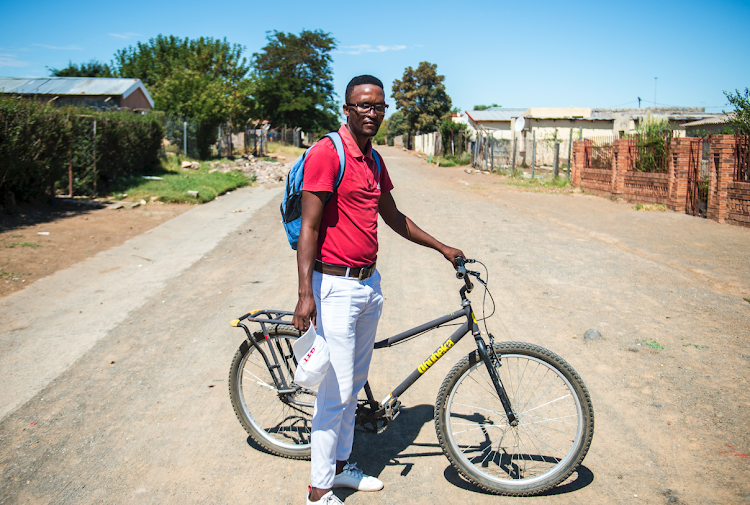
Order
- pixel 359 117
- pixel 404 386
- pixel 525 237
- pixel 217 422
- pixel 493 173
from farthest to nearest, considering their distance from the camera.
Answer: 1. pixel 493 173
2. pixel 525 237
3. pixel 217 422
4. pixel 404 386
5. pixel 359 117

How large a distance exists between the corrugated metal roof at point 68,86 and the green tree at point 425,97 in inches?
1342

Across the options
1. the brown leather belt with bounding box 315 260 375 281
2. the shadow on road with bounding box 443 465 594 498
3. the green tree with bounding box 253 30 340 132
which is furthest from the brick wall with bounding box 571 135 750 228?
the green tree with bounding box 253 30 340 132

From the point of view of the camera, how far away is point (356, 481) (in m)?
2.76

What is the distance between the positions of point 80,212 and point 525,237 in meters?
10.0

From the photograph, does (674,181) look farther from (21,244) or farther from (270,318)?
(21,244)

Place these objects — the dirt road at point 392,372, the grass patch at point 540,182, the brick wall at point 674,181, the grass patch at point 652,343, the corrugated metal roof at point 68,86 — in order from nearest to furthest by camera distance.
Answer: the dirt road at point 392,372 < the grass patch at point 652,343 < the brick wall at point 674,181 < the grass patch at point 540,182 < the corrugated metal roof at point 68,86

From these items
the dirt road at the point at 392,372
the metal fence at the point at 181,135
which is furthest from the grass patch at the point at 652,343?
the metal fence at the point at 181,135

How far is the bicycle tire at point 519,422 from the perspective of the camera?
8.88 ft

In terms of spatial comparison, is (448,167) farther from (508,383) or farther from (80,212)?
(508,383)

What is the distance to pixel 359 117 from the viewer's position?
255cm

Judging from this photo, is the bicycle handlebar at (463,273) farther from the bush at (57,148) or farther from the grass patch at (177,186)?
the grass patch at (177,186)

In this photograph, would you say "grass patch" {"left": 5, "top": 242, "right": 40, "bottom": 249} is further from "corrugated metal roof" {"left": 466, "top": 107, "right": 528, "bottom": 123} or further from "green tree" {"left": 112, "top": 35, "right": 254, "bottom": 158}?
"corrugated metal roof" {"left": 466, "top": 107, "right": 528, "bottom": 123}

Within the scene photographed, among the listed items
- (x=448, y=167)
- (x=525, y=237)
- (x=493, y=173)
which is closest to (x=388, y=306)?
(x=525, y=237)

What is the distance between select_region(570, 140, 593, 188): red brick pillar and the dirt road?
10836 mm
